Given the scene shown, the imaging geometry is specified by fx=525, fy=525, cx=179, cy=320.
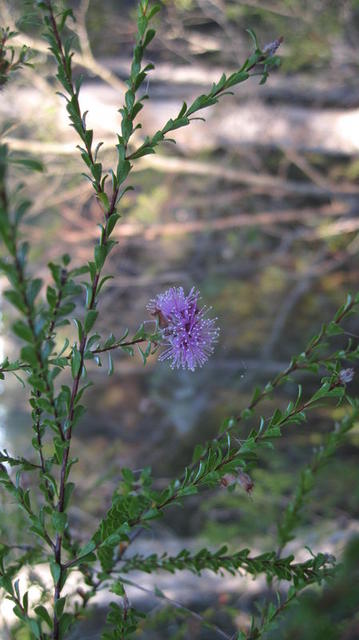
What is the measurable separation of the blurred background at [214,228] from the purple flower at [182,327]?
173cm

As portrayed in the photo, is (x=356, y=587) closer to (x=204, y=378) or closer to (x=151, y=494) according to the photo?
(x=151, y=494)

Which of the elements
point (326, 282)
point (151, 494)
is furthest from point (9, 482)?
point (326, 282)

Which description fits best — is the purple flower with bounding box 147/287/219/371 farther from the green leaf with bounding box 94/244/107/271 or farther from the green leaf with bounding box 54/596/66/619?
the green leaf with bounding box 54/596/66/619

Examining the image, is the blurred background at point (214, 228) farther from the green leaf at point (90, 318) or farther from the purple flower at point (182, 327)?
the green leaf at point (90, 318)

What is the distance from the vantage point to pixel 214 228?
3281 mm

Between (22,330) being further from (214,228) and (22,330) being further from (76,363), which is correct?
(214,228)

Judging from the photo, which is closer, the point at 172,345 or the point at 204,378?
the point at 172,345

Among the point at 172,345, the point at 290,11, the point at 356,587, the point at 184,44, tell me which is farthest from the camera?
the point at 184,44

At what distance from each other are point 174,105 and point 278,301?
1.54 metres

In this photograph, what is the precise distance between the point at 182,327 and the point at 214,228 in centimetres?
275

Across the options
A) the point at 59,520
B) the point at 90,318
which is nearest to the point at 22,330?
the point at 90,318

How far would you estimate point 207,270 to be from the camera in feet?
12.5

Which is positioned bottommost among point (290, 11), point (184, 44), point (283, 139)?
point (283, 139)

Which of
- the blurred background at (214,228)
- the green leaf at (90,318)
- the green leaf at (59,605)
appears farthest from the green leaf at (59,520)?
the blurred background at (214,228)
